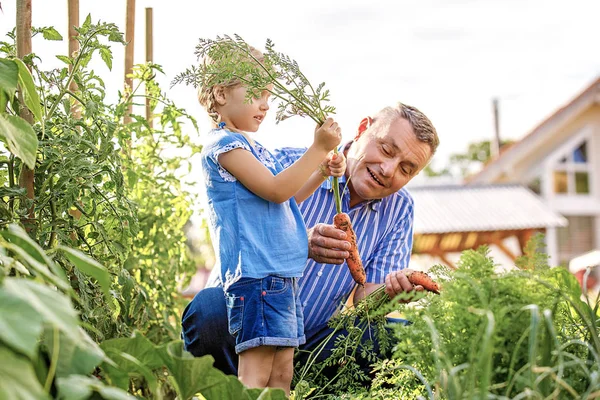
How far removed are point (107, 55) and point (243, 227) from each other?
541 mm

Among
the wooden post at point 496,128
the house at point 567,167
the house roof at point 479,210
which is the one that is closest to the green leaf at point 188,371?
the house roof at point 479,210

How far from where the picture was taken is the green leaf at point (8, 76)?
114 centimetres

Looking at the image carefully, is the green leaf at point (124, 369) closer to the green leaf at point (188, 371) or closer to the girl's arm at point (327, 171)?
the green leaf at point (188, 371)

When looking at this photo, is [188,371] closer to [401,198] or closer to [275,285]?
[275,285]

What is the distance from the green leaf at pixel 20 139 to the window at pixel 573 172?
2050cm

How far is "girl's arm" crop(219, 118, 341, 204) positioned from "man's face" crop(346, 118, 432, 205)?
560mm

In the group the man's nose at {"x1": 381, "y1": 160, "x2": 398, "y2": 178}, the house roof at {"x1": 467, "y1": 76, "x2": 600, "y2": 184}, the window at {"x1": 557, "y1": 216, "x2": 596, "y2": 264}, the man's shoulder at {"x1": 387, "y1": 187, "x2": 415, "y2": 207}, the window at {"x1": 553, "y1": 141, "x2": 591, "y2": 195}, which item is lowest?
the window at {"x1": 557, "y1": 216, "x2": 596, "y2": 264}

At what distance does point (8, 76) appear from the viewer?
45.2 inches

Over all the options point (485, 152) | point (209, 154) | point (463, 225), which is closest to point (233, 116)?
point (209, 154)

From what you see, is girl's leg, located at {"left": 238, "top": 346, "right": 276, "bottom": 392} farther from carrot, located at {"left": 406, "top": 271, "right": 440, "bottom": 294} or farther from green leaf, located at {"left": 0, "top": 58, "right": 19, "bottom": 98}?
green leaf, located at {"left": 0, "top": 58, "right": 19, "bottom": 98}

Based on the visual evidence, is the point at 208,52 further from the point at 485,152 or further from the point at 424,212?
the point at 485,152

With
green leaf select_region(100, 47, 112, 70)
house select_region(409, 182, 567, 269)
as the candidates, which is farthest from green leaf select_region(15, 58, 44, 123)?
house select_region(409, 182, 567, 269)

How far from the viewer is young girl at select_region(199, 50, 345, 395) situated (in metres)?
1.86

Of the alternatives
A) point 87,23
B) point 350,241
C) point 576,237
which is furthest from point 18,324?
point 576,237
